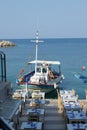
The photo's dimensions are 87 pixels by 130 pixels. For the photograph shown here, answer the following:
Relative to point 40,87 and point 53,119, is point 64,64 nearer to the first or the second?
point 40,87

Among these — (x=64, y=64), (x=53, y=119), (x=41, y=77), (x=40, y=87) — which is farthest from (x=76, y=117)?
(x=64, y=64)

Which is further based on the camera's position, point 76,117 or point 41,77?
point 41,77

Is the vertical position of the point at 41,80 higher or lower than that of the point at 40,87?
higher

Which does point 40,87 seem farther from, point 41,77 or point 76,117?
point 76,117

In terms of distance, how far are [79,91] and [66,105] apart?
1460 centimetres

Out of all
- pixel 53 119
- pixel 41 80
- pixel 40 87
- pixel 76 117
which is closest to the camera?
pixel 76 117

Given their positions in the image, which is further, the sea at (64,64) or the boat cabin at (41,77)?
the sea at (64,64)

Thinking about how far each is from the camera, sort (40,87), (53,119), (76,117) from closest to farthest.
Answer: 1. (76,117)
2. (53,119)
3. (40,87)

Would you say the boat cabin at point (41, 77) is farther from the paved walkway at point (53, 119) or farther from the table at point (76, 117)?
the table at point (76, 117)

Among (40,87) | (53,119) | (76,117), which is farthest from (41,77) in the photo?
(76,117)

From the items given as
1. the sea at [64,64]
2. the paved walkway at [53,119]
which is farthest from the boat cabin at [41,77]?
the paved walkway at [53,119]

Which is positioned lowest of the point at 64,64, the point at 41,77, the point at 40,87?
the point at 64,64

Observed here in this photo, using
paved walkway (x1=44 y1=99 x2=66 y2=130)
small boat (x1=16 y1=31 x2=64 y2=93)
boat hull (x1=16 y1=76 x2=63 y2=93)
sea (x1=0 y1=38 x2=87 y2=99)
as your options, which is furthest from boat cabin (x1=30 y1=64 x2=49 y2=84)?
paved walkway (x1=44 y1=99 x2=66 y2=130)

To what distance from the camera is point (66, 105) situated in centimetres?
1444
